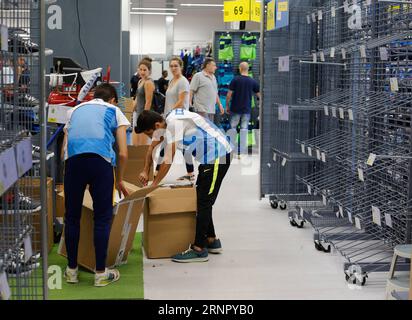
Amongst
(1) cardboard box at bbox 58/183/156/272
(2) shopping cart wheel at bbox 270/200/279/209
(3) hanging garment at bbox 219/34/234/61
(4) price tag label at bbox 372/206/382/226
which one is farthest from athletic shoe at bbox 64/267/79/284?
(3) hanging garment at bbox 219/34/234/61

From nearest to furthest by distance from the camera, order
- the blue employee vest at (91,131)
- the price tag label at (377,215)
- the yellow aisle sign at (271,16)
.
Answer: the blue employee vest at (91,131) < the price tag label at (377,215) < the yellow aisle sign at (271,16)

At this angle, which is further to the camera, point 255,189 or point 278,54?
point 255,189

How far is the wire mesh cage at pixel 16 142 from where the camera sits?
242cm

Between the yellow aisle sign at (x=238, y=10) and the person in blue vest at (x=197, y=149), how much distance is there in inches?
328

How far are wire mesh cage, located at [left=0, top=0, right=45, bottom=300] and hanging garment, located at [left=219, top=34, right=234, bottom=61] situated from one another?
9511mm

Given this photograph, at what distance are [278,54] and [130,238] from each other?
3385 millimetres

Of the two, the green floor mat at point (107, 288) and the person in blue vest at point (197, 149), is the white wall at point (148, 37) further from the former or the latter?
the green floor mat at point (107, 288)

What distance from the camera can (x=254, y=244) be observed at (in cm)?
582

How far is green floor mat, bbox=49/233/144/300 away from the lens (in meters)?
4.33

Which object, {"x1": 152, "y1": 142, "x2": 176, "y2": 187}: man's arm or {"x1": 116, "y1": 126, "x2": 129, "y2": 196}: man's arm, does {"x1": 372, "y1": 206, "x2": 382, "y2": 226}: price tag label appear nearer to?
{"x1": 152, "y1": 142, "x2": 176, "y2": 187}: man's arm

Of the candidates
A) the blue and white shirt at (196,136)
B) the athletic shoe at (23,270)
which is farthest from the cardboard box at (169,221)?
the athletic shoe at (23,270)
